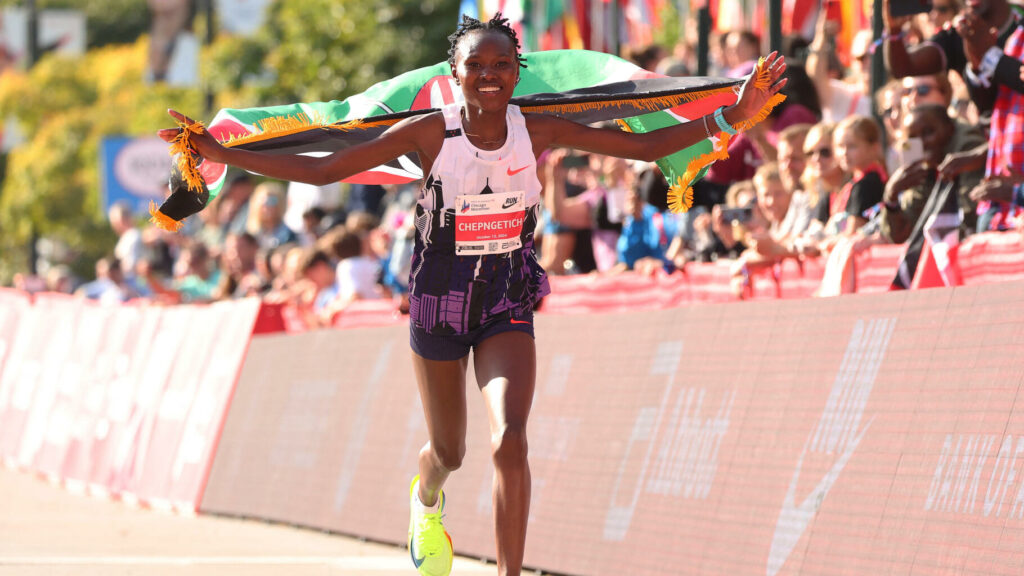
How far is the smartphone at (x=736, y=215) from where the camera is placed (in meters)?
10.8

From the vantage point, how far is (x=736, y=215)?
10.9 m

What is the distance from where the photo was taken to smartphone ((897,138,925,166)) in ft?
31.2

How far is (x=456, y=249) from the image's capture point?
692cm

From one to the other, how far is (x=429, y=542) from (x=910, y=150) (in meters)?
3.54

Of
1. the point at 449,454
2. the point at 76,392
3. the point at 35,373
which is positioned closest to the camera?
the point at 449,454

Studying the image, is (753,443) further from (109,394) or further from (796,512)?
(109,394)

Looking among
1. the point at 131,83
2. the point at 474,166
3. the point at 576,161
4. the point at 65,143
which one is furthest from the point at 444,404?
the point at 131,83

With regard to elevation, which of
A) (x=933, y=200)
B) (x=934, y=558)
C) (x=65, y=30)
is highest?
(x=933, y=200)

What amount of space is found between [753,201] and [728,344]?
3.15 meters

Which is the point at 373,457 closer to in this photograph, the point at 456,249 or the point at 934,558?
the point at 456,249

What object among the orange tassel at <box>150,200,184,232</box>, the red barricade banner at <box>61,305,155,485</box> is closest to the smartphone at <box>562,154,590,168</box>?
the red barricade banner at <box>61,305,155,485</box>

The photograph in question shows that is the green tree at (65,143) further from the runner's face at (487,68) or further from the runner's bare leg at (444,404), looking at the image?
the runner's face at (487,68)

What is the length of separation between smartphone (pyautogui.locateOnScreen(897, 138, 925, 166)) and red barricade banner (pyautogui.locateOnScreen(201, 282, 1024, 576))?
176cm

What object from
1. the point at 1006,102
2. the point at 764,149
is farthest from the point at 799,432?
the point at 764,149
